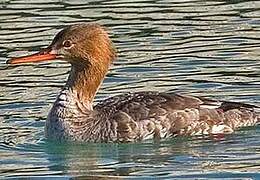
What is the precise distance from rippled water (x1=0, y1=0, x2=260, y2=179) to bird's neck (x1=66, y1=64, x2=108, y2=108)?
690 mm

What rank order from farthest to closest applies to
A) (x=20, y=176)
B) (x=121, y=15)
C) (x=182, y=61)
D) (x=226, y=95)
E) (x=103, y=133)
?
(x=121, y=15), (x=182, y=61), (x=226, y=95), (x=103, y=133), (x=20, y=176)

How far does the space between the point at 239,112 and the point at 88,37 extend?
6.86 ft

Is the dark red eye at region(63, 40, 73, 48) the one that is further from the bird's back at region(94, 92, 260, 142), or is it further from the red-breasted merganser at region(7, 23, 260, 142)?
the bird's back at region(94, 92, 260, 142)

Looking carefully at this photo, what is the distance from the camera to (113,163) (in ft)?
45.7

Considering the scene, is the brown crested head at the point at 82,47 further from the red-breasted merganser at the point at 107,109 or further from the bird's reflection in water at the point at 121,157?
the bird's reflection in water at the point at 121,157

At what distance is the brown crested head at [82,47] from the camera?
15.3 m

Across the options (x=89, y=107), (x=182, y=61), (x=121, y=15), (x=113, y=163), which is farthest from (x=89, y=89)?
(x=121, y=15)

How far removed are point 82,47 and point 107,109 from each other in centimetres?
84

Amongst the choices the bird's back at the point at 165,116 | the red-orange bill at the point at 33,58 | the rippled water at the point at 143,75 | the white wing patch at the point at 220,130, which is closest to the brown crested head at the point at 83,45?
the red-orange bill at the point at 33,58

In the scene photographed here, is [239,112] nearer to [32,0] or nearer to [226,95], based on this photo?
[226,95]

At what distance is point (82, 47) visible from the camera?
15.4 metres

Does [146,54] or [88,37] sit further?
[146,54]

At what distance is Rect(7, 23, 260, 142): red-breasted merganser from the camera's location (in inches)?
594

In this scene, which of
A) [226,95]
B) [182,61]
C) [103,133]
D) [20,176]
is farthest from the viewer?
[182,61]
